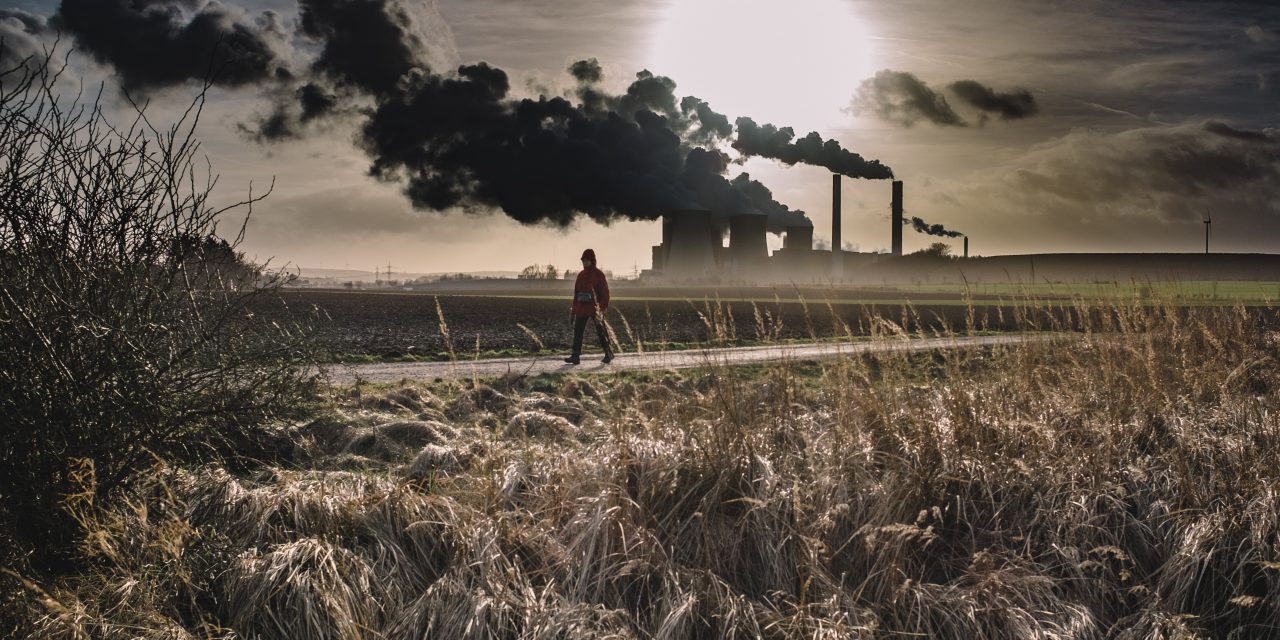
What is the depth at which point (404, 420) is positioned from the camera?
899 cm

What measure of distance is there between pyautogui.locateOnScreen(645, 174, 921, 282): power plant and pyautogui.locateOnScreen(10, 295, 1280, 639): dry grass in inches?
2640

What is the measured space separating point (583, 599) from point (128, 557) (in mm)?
2871

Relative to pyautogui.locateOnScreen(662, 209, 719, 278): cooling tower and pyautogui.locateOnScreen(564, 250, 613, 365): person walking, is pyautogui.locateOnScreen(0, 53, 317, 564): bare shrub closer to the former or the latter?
pyautogui.locateOnScreen(564, 250, 613, 365): person walking

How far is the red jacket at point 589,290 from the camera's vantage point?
14.3 meters

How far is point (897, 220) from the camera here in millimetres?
78250

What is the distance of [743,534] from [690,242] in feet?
241

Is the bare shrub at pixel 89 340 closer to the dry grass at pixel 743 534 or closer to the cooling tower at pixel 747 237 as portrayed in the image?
the dry grass at pixel 743 534

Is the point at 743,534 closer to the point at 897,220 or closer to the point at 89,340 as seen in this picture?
the point at 89,340

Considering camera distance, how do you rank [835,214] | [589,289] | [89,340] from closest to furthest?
[89,340] → [589,289] → [835,214]

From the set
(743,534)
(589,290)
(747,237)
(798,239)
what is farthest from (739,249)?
(743,534)

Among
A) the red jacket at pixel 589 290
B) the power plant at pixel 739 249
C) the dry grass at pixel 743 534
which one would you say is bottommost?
the dry grass at pixel 743 534

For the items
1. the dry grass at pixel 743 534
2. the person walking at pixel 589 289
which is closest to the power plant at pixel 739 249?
the person walking at pixel 589 289

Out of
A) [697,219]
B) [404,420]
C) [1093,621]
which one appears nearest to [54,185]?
[404,420]

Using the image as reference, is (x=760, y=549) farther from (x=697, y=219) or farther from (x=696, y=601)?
(x=697, y=219)
